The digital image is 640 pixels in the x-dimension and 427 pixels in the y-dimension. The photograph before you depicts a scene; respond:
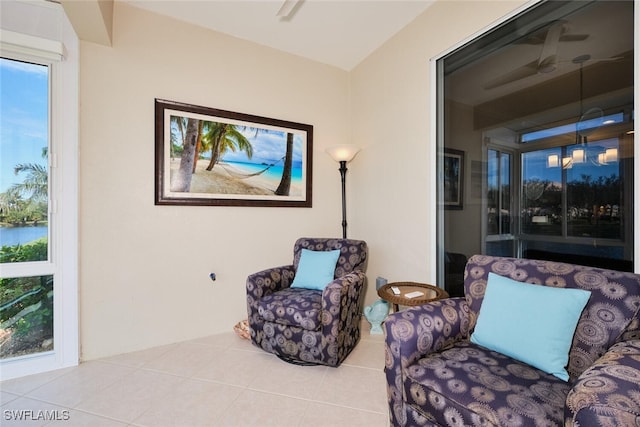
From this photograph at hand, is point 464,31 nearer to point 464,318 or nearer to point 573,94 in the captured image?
point 573,94

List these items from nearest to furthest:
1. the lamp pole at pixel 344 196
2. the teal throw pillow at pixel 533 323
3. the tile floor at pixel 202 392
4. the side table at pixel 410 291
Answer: the teal throw pillow at pixel 533 323 < the tile floor at pixel 202 392 < the side table at pixel 410 291 < the lamp pole at pixel 344 196

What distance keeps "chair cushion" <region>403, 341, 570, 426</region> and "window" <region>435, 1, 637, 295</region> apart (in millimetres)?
823

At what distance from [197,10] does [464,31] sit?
2.13 m

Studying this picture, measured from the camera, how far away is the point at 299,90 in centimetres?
308

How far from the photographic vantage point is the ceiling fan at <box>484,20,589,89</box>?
5.35ft

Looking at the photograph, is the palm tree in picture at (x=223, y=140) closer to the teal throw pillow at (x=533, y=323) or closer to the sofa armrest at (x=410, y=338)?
the sofa armrest at (x=410, y=338)

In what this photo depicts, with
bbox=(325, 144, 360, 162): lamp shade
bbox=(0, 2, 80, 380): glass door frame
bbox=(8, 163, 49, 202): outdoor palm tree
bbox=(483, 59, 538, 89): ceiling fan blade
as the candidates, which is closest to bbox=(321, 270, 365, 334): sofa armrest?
bbox=(325, 144, 360, 162): lamp shade

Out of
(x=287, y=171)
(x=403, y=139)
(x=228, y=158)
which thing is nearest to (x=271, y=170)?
(x=287, y=171)

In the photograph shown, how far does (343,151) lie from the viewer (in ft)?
9.82

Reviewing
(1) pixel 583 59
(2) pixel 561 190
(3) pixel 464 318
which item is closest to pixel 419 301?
(3) pixel 464 318

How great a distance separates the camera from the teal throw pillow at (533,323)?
1183mm

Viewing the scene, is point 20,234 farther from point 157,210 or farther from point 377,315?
point 377,315

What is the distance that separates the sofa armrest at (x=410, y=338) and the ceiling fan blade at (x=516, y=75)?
1537 millimetres

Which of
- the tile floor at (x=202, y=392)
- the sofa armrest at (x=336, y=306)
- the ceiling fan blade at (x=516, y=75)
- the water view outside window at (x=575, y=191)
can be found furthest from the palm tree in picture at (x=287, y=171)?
the water view outside window at (x=575, y=191)
